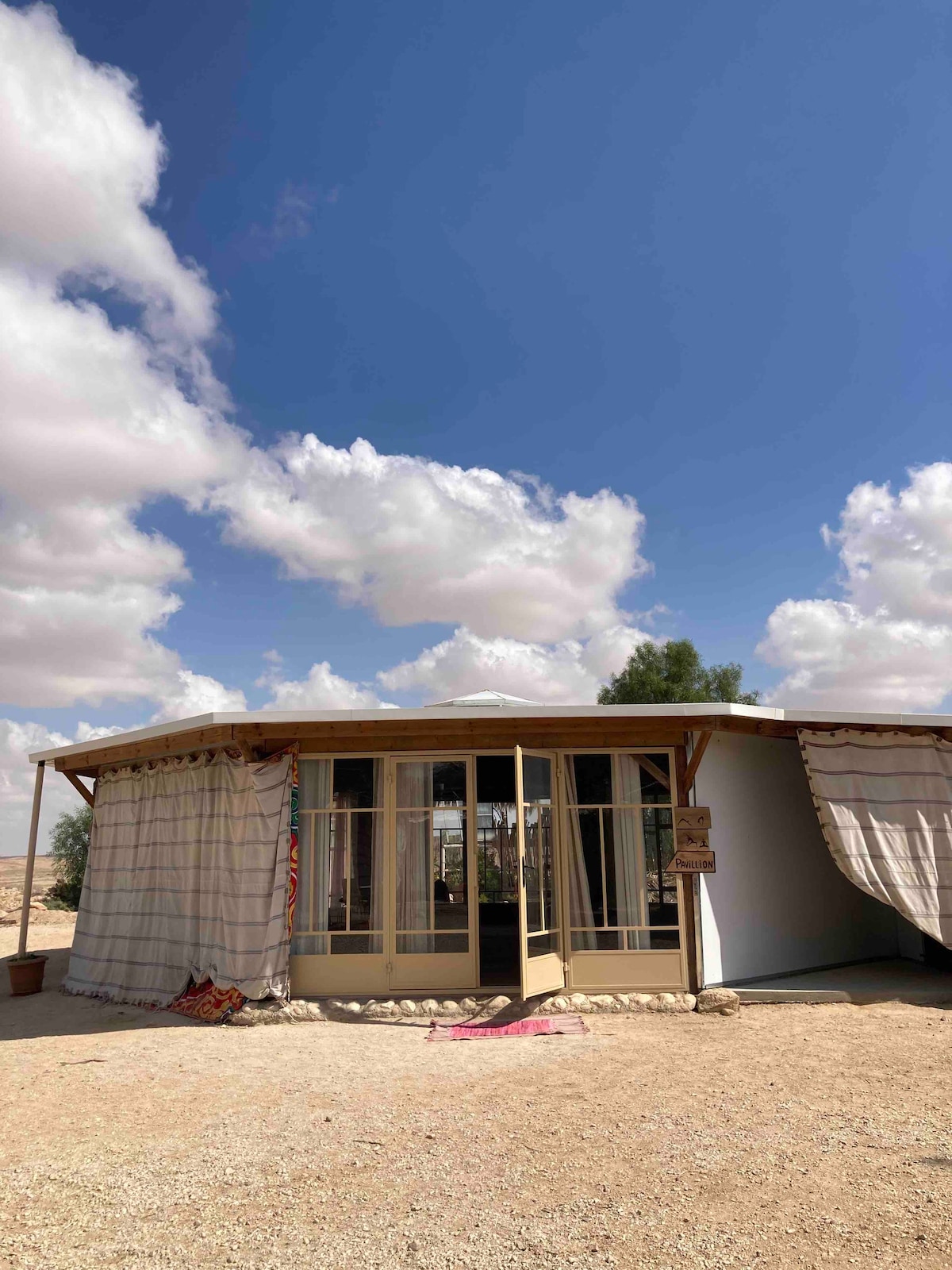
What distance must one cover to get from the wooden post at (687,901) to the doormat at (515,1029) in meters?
1.06

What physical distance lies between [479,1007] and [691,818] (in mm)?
2297

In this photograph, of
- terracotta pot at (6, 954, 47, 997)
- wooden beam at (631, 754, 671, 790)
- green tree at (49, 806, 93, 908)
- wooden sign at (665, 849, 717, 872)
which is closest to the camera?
wooden sign at (665, 849, 717, 872)

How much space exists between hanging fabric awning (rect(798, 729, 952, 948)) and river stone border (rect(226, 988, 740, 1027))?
1607 mm

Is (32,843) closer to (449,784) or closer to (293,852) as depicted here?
(293,852)

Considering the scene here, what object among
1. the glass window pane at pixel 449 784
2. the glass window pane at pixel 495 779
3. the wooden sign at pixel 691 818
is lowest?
the wooden sign at pixel 691 818

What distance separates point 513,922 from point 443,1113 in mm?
6750

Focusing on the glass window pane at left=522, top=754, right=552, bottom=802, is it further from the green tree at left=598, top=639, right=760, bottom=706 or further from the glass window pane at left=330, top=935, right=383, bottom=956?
the green tree at left=598, top=639, right=760, bottom=706

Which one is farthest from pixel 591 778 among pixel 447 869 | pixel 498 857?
pixel 498 857

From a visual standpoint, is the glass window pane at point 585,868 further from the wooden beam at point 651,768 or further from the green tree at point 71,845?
the green tree at point 71,845

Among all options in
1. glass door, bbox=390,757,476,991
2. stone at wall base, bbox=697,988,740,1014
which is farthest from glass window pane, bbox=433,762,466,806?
stone at wall base, bbox=697,988,740,1014

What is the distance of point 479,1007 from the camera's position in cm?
676

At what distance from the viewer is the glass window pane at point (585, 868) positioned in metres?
6.98

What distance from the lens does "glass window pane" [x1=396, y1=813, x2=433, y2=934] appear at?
7.08 meters

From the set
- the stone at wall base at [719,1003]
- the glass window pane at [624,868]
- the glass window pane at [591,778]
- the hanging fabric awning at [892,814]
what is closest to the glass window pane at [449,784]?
the glass window pane at [591,778]
